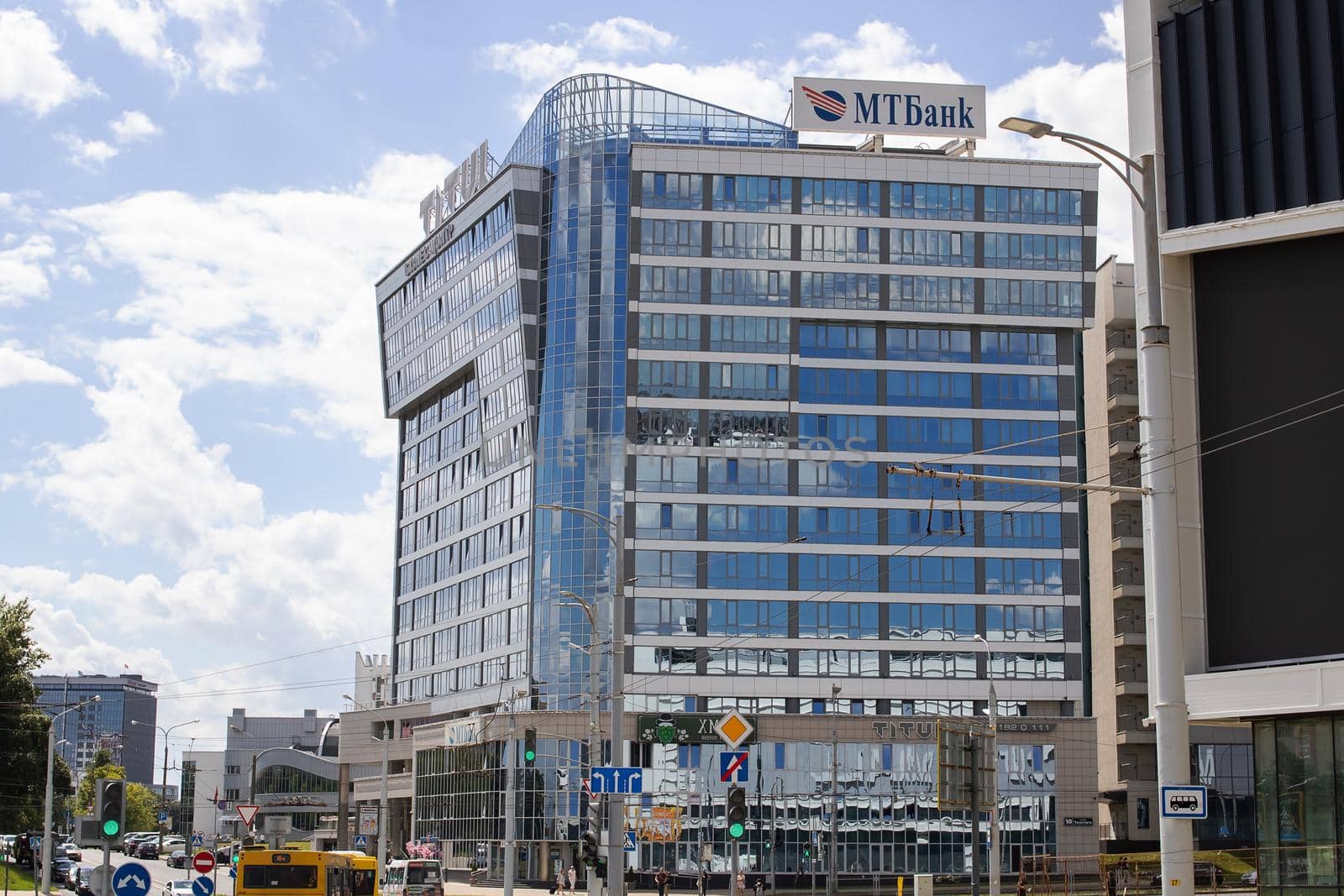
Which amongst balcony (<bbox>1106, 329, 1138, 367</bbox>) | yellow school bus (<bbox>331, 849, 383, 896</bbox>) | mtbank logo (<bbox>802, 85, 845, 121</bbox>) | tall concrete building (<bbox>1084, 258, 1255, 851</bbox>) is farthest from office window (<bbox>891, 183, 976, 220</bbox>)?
yellow school bus (<bbox>331, 849, 383, 896</bbox>)

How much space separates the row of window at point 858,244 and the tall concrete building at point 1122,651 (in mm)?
6173

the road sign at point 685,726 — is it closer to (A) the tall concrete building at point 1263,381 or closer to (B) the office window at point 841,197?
(B) the office window at point 841,197

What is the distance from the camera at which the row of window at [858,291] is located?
100 metres

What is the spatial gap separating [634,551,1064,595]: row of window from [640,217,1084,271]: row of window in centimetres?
1855

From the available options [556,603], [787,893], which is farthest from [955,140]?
[787,893]

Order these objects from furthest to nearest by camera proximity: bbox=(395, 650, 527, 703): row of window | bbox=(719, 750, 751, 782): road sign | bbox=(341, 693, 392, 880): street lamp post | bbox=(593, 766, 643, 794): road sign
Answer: bbox=(395, 650, 527, 703): row of window < bbox=(341, 693, 392, 880): street lamp post < bbox=(593, 766, 643, 794): road sign < bbox=(719, 750, 751, 782): road sign

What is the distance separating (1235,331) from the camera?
34.3 metres

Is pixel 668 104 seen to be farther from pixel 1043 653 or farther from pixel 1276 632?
pixel 1276 632

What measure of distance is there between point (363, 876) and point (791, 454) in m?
61.1

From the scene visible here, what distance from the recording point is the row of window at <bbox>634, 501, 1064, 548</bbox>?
9862cm

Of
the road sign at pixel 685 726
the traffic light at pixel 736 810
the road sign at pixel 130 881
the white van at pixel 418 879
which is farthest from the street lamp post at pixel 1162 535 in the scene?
the road sign at pixel 685 726

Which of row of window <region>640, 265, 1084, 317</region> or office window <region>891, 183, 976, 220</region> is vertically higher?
office window <region>891, 183, 976, 220</region>

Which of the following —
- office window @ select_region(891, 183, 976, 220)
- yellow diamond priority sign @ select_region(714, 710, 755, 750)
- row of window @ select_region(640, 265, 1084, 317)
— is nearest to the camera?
yellow diamond priority sign @ select_region(714, 710, 755, 750)

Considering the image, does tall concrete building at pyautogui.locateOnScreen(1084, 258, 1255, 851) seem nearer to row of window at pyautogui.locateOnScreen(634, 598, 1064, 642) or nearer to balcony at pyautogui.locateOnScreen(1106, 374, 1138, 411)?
balcony at pyautogui.locateOnScreen(1106, 374, 1138, 411)
